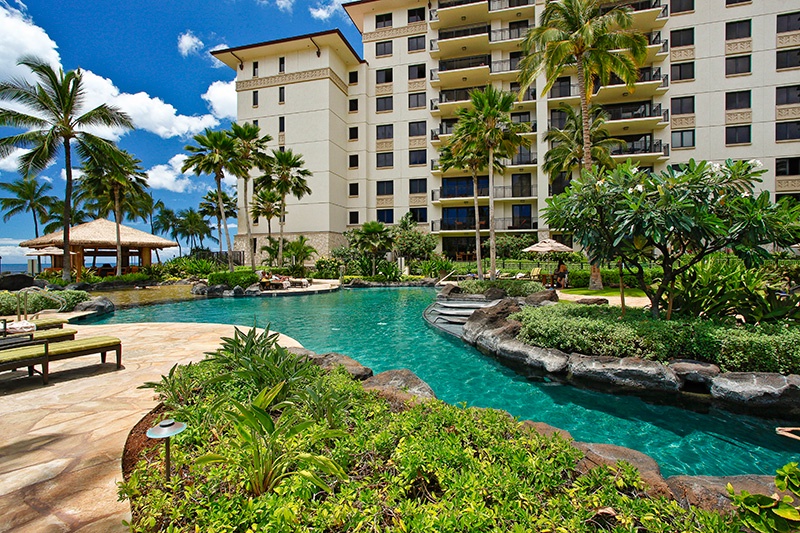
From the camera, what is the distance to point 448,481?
96.9 inches

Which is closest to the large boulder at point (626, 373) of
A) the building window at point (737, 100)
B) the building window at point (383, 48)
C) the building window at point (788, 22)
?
the building window at point (737, 100)

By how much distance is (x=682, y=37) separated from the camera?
28.5 metres

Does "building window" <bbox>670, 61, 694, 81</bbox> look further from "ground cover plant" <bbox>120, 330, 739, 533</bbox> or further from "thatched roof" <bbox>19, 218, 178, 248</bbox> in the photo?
"thatched roof" <bbox>19, 218, 178, 248</bbox>

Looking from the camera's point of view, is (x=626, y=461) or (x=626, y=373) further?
(x=626, y=373)

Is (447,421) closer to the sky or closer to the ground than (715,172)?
closer to the ground

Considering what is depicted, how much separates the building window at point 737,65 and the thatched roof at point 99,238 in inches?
1808

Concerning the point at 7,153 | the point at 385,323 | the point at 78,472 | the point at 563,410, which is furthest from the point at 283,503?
the point at 7,153

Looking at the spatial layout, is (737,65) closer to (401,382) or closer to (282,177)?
(282,177)

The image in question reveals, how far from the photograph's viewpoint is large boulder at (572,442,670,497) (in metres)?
2.53

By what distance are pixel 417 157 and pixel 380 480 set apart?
33.7 metres

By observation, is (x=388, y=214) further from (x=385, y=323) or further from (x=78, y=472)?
(x=78, y=472)

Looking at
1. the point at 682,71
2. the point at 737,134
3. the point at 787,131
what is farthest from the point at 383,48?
the point at 787,131

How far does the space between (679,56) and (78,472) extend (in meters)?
39.6

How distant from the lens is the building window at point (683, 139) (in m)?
28.8
